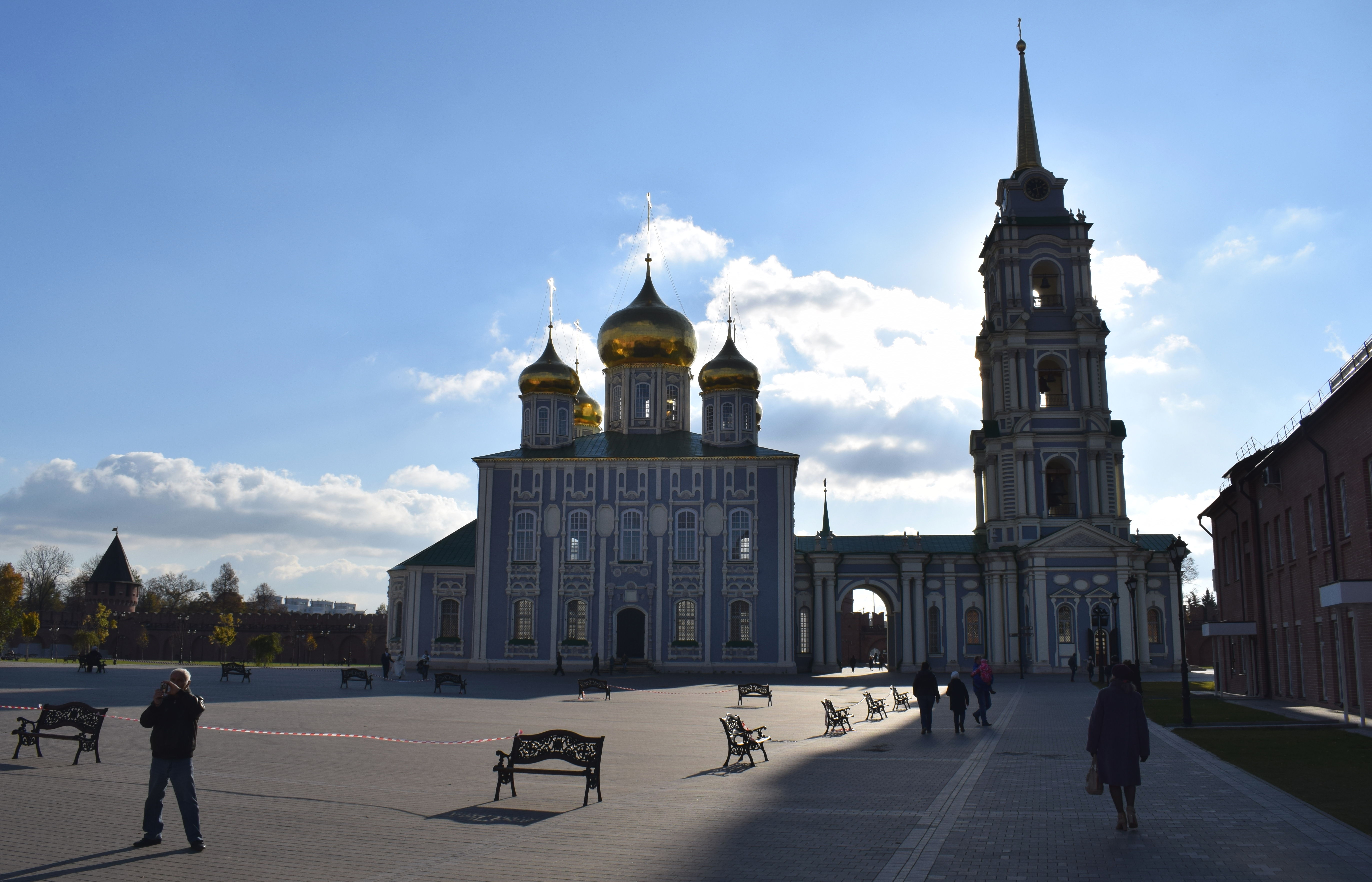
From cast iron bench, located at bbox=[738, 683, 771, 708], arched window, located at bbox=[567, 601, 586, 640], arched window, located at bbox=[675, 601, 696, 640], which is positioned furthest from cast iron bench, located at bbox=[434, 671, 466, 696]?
arched window, located at bbox=[675, 601, 696, 640]

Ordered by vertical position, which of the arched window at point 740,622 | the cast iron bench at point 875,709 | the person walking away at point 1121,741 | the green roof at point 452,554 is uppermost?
the green roof at point 452,554

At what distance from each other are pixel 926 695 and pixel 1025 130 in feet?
148

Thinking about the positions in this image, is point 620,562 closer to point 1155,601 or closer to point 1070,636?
point 1070,636

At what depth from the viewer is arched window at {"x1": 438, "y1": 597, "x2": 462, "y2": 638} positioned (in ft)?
175

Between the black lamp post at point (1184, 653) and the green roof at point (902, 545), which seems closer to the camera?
the black lamp post at point (1184, 653)

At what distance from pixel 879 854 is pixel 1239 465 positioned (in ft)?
90.9

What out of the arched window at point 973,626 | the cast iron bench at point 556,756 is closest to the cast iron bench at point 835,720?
the cast iron bench at point 556,756

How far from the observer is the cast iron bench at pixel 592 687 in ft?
106

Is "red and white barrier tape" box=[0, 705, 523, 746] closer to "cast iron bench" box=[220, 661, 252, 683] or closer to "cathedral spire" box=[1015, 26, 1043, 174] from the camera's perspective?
"cast iron bench" box=[220, 661, 252, 683]

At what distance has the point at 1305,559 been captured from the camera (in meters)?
27.3

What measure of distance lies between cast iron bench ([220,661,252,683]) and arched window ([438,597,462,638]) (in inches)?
538

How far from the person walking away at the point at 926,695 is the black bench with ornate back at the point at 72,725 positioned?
14.1 m

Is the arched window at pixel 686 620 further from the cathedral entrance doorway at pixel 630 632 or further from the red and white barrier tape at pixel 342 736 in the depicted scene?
Answer: the red and white barrier tape at pixel 342 736

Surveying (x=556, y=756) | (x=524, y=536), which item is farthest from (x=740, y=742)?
(x=524, y=536)
